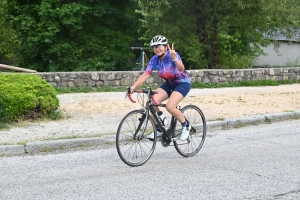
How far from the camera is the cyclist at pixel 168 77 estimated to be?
7.56 m

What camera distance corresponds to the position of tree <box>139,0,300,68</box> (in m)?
21.7

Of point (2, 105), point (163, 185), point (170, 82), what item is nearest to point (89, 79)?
point (2, 105)

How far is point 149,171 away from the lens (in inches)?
283

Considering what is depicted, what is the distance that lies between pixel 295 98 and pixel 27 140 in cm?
918

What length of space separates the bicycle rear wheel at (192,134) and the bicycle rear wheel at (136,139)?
611 mm

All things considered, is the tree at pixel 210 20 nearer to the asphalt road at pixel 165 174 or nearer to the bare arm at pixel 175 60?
the asphalt road at pixel 165 174

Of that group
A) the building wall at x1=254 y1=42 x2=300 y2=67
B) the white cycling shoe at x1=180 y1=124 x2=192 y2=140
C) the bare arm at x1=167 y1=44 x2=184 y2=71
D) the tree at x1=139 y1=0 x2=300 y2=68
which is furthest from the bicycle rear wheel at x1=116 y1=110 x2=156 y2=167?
the building wall at x1=254 y1=42 x2=300 y2=67

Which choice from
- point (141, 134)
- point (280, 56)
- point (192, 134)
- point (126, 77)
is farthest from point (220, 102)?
point (280, 56)

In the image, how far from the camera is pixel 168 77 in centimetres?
780

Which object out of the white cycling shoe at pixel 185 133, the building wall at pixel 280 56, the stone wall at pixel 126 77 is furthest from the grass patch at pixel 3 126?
the building wall at pixel 280 56

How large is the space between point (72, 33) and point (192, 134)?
18.4 metres

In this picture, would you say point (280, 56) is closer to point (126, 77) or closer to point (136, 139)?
point (126, 77)

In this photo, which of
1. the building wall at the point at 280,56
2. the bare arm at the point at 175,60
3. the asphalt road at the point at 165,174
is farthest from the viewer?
the building wall at the point at 280,56

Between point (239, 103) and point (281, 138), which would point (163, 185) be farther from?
point (239, 103)
